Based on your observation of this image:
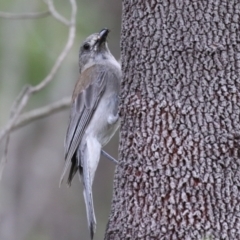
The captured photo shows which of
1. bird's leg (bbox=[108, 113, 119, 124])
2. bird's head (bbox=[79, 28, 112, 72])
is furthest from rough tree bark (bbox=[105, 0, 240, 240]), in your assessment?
bird's head (bbox=[79, 28, 112, 72])

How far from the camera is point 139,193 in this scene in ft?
12.6

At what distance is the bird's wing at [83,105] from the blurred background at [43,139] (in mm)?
4292

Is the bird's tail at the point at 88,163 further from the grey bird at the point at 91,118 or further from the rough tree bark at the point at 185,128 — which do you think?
the rough tree bark at the point at 185,128

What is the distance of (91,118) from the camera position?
605 centimetres

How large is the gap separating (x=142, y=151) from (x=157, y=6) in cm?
88

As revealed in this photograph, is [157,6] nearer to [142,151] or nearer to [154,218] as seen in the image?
[142,151]

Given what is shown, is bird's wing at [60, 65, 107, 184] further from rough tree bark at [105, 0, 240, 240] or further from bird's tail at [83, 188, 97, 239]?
rough tree bark at [105, 0, 240, 240]

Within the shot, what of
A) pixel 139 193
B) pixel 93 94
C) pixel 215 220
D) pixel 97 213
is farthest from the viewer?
pixel 97 213

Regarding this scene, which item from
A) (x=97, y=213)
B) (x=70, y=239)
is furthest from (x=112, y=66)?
(x=70, y=239)

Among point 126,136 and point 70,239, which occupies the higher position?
point 126,136

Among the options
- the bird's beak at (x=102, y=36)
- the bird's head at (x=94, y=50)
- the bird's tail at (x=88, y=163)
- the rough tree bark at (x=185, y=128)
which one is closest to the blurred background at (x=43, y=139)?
the bird's head at (x=94, y=50)

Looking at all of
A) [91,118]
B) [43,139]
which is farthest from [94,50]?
[43,139]

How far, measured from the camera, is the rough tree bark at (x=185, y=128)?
3.63 metres

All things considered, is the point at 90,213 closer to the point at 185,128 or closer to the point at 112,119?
the point at 112,119
